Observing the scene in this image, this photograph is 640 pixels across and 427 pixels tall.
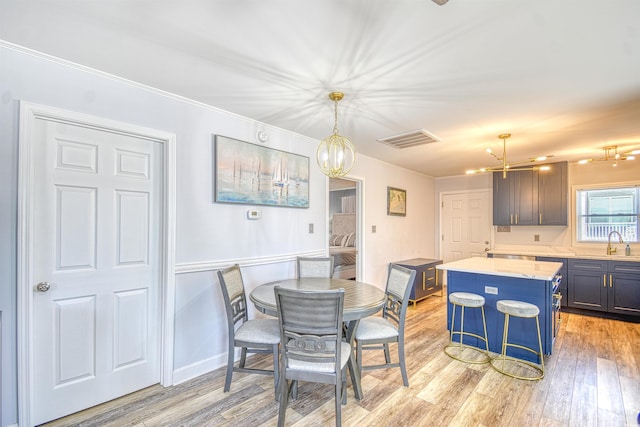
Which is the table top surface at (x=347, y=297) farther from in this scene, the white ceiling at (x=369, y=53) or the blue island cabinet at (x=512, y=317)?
the white ceiling at (x=369, y=53)

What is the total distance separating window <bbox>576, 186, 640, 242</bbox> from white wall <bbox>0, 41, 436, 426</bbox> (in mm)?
4312

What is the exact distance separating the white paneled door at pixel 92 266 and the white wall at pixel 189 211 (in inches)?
5.1

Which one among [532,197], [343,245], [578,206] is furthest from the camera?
[343,245]

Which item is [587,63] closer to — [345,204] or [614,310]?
[614,310]

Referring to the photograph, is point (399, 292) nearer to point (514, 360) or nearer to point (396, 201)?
point (514, 360)

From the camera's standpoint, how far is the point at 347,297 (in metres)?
2.37

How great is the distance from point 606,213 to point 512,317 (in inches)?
127

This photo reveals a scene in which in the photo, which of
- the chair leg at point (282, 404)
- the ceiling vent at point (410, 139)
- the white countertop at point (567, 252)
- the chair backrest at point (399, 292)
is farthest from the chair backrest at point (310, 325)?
the white countertop at point (567, 252)

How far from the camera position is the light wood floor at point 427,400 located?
6.68 ft

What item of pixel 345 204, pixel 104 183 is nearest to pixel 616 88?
pixel 104 183

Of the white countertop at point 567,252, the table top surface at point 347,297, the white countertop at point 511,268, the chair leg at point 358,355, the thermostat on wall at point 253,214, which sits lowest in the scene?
the chair leg at point 358,355

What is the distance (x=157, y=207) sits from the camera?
248 cm

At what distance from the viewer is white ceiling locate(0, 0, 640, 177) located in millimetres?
1504

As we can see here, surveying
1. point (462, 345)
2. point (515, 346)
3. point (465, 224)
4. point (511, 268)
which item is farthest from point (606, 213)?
point (462, 345)
